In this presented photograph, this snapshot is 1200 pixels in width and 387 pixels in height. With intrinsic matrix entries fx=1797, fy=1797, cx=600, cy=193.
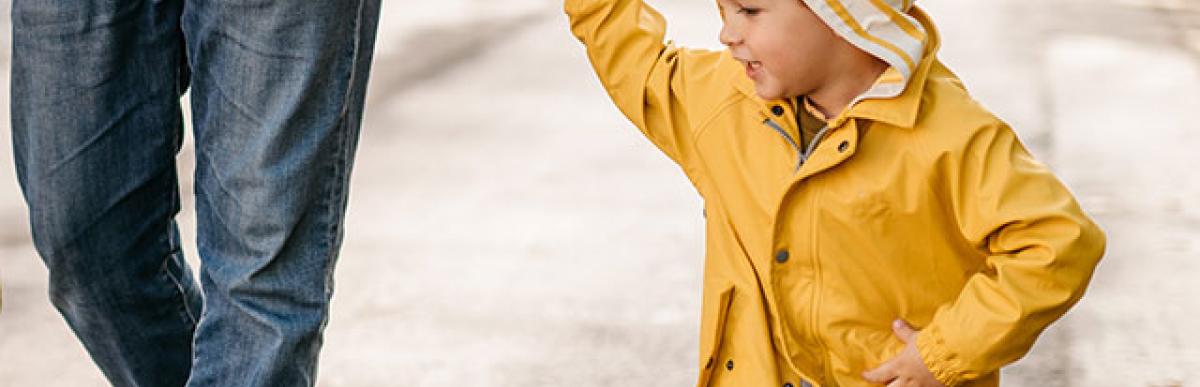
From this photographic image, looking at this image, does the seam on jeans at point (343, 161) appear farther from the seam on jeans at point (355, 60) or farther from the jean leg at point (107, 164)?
the jean leg at point (107, 164)

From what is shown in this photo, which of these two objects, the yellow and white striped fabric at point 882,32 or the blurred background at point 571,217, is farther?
the blurred background at point 571,217

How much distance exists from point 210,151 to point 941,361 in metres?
1.09

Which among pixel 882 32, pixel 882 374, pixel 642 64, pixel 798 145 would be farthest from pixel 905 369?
pixel 642 64

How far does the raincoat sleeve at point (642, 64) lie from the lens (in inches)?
107

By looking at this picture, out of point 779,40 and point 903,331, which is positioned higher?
point 779,40

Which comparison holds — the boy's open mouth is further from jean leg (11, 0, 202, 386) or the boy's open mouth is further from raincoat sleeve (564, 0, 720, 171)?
jean leg (11, 0, 202, 386)

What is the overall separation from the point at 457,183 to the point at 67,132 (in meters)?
2.36

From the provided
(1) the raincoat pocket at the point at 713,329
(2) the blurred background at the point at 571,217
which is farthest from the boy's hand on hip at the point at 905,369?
(2) the blurred background at the point at 571,217

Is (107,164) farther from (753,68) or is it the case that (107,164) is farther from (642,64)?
(753,68)

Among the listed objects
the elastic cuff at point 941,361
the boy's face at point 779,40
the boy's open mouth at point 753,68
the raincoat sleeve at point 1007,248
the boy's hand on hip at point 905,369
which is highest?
the boy's face at point 779,40

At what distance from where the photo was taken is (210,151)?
263 centimetres

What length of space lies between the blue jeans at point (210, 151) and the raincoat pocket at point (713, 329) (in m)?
0.58

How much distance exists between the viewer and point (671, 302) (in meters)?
4.05

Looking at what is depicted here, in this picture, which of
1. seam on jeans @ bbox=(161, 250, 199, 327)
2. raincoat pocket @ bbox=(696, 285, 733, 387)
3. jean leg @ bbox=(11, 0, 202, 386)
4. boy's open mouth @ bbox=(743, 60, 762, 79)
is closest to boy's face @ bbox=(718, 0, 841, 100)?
boy's open mouth @ bbox=(743, 60, 762, 79)
